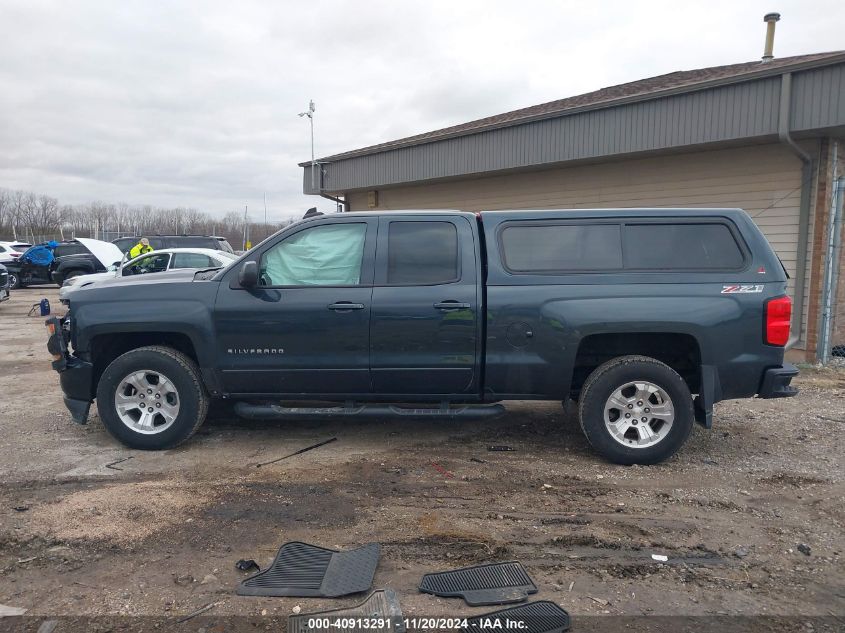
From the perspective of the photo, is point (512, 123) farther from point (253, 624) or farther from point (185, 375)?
point (253, 624)

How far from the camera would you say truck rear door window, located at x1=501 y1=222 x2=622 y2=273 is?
515cm

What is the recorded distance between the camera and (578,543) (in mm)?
3777

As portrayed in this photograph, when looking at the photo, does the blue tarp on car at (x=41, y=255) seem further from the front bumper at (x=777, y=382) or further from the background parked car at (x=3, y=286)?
the front bumper at (x=777, y=382)

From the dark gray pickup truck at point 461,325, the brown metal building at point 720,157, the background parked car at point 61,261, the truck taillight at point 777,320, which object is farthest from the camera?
the background parked car at point 61,261

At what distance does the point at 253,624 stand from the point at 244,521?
1153 millimetres

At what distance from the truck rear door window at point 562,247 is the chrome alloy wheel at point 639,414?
97 centimetres

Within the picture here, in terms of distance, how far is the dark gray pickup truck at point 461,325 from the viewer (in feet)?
16.3

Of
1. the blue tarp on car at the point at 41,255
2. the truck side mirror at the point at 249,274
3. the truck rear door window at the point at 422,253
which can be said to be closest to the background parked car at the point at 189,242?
the blue tarp on car at the point at 41,255

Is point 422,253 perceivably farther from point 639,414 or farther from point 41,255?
point 41,255

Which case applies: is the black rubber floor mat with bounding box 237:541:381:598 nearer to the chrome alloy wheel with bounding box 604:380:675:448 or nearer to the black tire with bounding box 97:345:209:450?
the black tire with bounding box 97:345:209:450

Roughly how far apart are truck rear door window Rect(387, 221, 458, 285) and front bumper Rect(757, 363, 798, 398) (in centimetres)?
245

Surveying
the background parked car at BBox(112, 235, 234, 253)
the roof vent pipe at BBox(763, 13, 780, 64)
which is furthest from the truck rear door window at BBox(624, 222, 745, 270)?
the background parked car at BBox(112, 235, 234, 253)

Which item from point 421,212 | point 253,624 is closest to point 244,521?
point 253,624

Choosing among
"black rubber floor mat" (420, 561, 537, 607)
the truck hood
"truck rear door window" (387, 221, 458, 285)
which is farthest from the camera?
the truck hood
